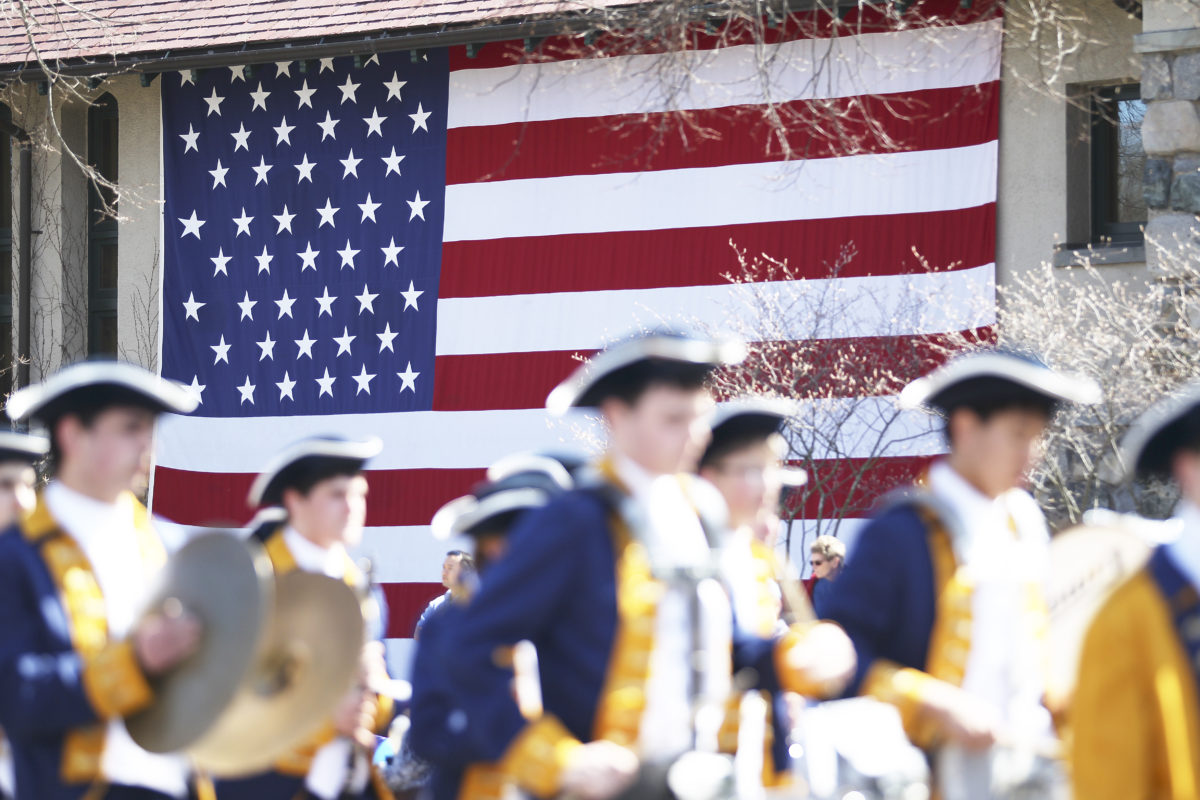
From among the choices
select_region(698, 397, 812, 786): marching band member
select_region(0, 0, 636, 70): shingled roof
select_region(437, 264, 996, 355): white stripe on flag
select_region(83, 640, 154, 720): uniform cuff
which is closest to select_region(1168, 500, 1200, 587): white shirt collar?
select_region(698, 397, 812, 786): marching band member

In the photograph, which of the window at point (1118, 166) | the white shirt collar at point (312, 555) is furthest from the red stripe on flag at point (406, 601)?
the white shirt collar at point (312, 555)

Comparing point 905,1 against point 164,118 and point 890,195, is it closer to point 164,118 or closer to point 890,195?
point 890,195

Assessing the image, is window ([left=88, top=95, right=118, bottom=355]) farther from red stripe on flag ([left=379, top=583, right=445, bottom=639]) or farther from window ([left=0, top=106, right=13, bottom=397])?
red stripe on flag ([left=379, top=583, right=445, bottom=639])

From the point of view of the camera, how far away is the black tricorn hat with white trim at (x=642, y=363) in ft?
11.1

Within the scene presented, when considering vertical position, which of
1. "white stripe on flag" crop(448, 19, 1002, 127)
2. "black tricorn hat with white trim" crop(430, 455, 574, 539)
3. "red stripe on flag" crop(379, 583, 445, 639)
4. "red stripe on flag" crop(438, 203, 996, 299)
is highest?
"white stripe on flag" crop(448, 19, 1002, 127)

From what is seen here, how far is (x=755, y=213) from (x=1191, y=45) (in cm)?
379

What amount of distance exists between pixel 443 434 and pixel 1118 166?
6031mm

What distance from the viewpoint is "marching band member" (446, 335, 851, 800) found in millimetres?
3285

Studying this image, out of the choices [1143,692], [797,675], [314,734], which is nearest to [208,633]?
[314,734]

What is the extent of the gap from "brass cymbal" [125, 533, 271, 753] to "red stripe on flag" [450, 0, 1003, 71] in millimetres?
8470

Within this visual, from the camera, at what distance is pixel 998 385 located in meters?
3.64

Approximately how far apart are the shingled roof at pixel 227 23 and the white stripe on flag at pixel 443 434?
3.40 meters

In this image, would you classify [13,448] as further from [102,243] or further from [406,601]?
[102,243]

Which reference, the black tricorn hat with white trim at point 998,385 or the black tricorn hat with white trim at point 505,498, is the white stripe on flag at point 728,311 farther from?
the black tricorn hat with white trim at point 998,385
